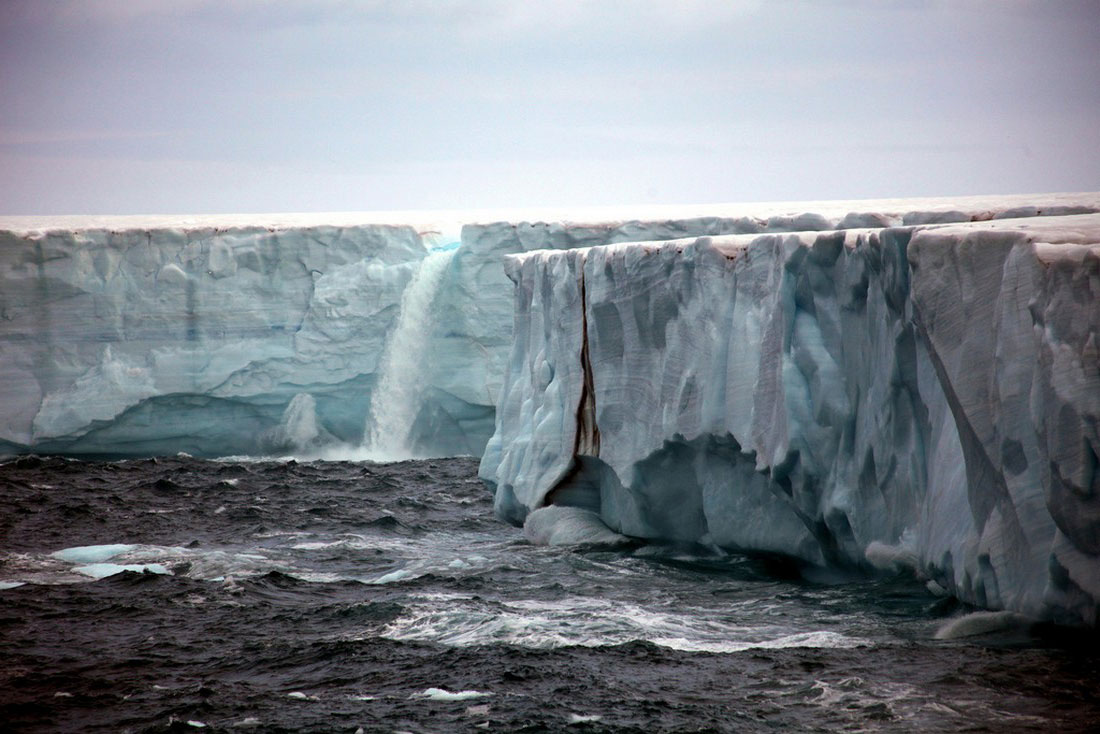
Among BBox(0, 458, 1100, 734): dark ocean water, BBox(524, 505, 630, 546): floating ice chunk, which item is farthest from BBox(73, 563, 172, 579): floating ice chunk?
BBox(524, 505, 630, 546): floating ice chunk

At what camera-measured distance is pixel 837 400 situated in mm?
7559

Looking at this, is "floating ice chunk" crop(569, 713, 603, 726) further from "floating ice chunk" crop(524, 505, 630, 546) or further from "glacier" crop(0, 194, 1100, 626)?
"floating ice chunk" crop(524, 505, 630, 546)

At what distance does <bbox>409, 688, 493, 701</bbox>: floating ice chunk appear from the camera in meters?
5.95

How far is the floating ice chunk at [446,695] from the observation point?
A: 5945 mm

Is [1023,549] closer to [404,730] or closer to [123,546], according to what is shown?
[404,730]

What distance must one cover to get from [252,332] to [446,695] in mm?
10819

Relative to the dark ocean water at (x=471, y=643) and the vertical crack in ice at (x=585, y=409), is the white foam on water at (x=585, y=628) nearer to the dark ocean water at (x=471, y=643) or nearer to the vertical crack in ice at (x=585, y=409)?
the dark ocean water at (x=471, y=643)

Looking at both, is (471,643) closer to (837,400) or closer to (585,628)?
(585,628)

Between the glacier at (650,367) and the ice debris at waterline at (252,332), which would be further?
the ice debris at waterline at (252,332)

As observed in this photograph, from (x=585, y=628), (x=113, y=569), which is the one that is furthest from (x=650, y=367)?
(x=113, y=569)

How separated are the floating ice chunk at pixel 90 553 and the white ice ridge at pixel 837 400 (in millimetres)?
3479

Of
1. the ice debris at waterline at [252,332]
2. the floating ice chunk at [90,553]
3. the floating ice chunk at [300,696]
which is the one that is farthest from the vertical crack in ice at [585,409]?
the ice debris at waterline at [252,332]

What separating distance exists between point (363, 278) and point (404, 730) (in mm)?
11149

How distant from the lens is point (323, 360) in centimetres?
1591
